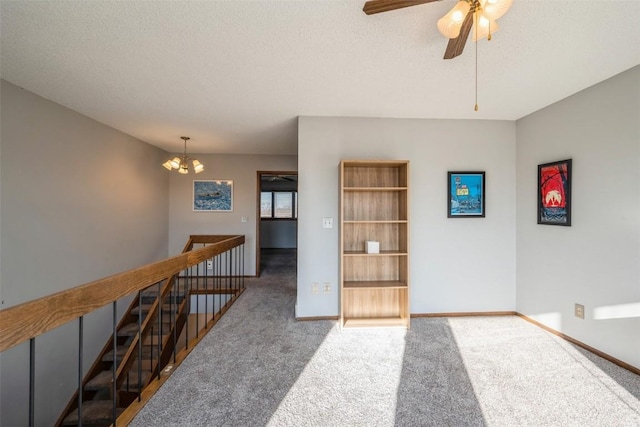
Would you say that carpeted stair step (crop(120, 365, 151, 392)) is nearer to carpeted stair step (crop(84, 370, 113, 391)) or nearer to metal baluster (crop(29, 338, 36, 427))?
carpeted stair step (crop(84, 370, 113, 391))

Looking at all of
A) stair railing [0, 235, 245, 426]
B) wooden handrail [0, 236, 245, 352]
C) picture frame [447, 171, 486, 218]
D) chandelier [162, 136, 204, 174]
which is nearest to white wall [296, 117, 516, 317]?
picture frame [447, 171, 486, 218]

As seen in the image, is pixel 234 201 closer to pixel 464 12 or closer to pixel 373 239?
pixel 373 239

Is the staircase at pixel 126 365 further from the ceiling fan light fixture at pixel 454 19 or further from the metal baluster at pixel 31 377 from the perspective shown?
the ceiling fan light fixture at pixel 454 19

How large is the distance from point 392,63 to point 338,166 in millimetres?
1217

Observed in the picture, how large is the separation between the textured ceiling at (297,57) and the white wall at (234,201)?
80.0 inches

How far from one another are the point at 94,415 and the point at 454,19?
15.7 ft

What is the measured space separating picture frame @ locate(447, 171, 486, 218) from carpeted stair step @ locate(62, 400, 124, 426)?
4.40 metres

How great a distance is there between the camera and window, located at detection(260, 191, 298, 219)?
28.2 ft

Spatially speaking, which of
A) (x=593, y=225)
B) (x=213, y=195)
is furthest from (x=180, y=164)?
(x=593, y=225)

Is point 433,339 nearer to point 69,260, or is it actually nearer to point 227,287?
point 227,287

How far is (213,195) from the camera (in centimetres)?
496

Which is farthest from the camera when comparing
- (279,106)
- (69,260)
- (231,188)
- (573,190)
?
(231,188)

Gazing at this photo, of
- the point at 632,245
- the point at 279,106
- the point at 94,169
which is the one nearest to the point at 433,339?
the point at 632,245

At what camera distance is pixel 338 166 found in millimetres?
2990
